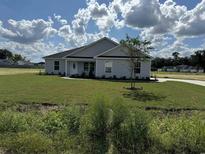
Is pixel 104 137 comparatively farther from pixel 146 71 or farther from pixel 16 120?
pixel 146 71

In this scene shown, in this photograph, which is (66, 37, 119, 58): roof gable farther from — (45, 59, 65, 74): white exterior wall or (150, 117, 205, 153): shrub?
(150, 117, 205, 153): shrub

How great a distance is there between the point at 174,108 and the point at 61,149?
27.5 ft

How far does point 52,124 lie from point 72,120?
1.93 ft

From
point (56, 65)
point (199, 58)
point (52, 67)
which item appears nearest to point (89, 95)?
point (56, 65)

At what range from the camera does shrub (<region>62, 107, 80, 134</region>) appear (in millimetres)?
7006

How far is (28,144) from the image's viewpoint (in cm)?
589

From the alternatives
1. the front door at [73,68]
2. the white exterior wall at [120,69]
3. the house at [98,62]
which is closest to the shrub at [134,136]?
the house at [98,62]

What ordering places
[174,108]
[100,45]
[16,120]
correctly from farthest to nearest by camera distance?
1. [100,45]
2. [174,108]
3. [16,120]

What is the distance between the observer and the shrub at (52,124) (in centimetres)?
715

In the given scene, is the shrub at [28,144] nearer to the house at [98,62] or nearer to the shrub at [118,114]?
the shrub at [118,114]

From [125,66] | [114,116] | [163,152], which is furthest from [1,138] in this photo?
[125,66]

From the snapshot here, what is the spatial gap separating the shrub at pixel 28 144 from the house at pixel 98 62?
2494 centimetres

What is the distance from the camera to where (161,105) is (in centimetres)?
1388

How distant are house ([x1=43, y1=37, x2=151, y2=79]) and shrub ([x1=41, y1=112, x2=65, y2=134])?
920 inches
